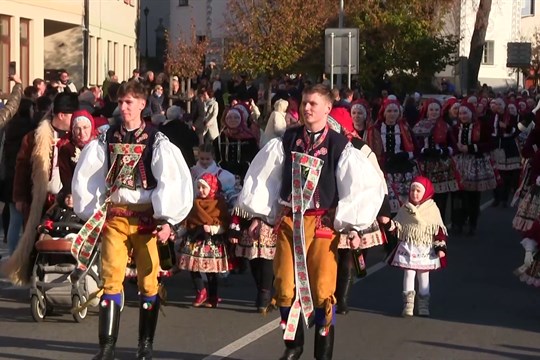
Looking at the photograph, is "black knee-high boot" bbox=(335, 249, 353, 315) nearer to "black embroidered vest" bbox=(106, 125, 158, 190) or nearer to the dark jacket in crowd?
"black embroidered vest" bbox=(106, 125, 158, 190)

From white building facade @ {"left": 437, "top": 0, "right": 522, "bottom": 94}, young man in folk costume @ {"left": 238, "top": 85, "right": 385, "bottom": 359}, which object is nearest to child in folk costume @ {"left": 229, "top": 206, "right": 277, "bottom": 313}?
young man in folk costume @ {"left": 238, "top": 85, "right": 385, "bottom": 359}

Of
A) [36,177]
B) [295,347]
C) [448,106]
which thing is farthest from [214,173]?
[448,106]

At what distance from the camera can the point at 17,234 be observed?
13375 millimetres

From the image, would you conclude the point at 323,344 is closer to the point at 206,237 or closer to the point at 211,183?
the point at 206,237

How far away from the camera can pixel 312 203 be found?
8.18 meters

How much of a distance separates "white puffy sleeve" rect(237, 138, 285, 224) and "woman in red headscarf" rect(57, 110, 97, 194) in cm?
242

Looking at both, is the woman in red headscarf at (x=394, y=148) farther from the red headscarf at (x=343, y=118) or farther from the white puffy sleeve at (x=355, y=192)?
the white puffy sleeve at (x=355, y=192)

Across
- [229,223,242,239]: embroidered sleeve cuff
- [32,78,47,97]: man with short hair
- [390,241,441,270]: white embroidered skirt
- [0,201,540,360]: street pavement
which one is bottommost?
[0,201,540,360]: street pavement

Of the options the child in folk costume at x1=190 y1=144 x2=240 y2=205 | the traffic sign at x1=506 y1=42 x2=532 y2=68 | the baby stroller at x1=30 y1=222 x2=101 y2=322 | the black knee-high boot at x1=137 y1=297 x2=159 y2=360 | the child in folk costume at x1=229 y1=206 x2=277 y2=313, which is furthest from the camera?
the traffic sign at x1=506 y1=42 x2=532 y2=68

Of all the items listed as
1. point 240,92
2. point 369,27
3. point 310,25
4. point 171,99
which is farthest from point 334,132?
point 369,27

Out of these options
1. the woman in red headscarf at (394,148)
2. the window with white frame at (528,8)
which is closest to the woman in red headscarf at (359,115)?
the woman in red headscarf at (394,148)

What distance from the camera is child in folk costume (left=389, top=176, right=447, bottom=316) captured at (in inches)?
Answer: 434

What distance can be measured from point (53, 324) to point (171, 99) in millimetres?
14317

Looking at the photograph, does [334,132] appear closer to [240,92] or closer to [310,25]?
[240,92]
